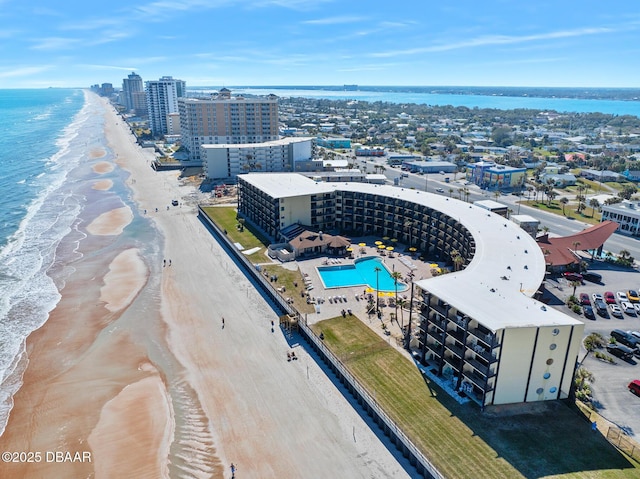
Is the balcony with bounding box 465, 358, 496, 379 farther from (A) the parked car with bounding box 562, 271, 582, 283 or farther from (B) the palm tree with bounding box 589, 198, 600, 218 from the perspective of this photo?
(B) the palm tree with bounding box 589, 198, 600, 218

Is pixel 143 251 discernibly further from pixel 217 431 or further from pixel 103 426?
pixel 217 431

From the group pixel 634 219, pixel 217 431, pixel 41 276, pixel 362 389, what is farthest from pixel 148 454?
pixel 634 219

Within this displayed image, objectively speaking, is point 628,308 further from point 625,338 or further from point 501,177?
point 501,177

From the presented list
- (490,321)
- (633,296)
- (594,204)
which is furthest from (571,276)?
(594,204)

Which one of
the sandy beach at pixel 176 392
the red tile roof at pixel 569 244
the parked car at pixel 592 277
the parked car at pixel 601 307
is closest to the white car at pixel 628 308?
the parked car at pixel 601 307

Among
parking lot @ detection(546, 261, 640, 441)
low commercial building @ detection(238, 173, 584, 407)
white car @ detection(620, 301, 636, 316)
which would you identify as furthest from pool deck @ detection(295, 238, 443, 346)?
white car @ detection(620, 301, 636, 316)

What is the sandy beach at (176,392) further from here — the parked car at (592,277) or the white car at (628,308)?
the parked car at (592,277)
